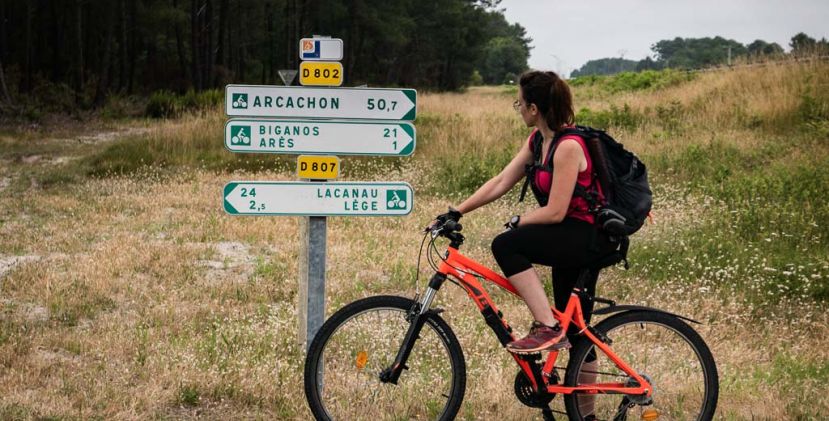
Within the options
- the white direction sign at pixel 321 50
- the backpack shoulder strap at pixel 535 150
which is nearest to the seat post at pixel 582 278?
the backpack shoulder strap at pixel 535 150

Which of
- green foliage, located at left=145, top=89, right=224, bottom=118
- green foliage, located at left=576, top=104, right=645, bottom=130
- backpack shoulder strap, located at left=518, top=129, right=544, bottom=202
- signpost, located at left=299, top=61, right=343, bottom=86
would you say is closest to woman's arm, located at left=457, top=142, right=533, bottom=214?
backpack shoulder strap, located at left=518, top=129, right=544, bottom=202

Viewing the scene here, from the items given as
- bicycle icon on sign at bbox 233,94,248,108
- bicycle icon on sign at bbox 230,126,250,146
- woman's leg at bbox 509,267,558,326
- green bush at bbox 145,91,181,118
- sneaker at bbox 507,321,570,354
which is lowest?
green bush at bbox 145,91,181,118

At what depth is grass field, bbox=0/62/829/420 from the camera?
5.31 meters

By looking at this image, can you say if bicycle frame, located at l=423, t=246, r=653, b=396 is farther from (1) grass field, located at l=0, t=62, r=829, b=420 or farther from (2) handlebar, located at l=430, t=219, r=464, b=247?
(1) grass field, located at l=0, t=62, r=829, b=420

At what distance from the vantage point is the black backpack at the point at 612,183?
4184mm

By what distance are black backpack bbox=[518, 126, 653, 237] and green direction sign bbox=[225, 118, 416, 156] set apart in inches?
50.2

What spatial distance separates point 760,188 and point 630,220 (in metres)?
8.34

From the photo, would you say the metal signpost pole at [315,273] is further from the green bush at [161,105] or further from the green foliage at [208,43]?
the green bush at [161,105]

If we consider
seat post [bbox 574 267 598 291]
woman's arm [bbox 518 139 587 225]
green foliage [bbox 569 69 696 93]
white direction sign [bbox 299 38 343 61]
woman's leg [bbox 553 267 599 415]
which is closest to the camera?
woman's arm [bbox 518 139 587 225]

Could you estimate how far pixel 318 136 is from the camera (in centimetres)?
518

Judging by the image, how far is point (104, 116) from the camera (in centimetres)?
3206

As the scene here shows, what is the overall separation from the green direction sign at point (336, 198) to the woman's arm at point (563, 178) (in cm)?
123

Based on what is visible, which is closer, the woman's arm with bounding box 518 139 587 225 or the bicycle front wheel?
the woman's arm with bounding box 518 139 587 225

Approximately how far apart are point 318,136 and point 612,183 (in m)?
1.88
